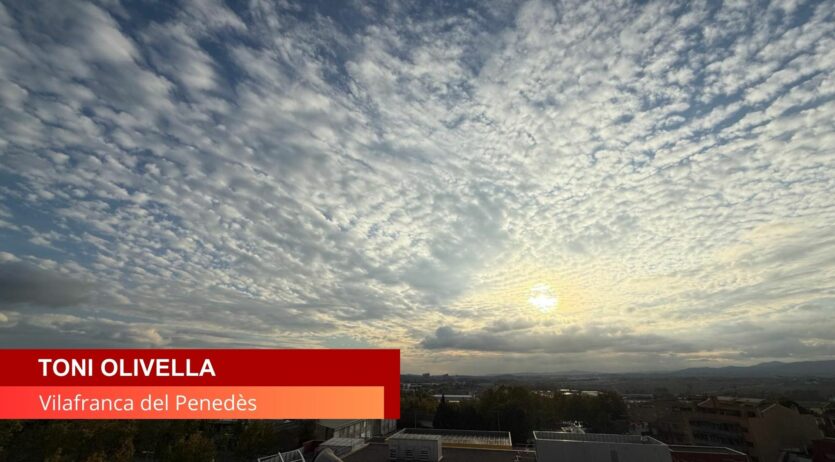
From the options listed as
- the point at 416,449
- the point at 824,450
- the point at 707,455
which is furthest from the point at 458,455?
the point at 824,450

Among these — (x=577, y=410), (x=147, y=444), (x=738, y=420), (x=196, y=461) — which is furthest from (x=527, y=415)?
(x=147, y=444)

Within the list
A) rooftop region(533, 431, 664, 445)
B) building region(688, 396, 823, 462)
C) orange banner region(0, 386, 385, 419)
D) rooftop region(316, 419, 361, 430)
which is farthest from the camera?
rooftop region(316, 419, 361, 430)

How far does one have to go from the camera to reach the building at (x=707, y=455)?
32.1m

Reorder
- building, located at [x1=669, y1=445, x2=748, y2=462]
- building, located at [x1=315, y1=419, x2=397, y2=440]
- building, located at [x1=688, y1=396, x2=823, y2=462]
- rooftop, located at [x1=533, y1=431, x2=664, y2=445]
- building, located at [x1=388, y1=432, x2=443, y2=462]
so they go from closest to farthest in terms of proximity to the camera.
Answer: building, located at [x1=669, y1=445, x2=748, y2=462]
rooftop, located at [x1=533, y1=431, x2=664, y2=445]
building, located at [x1=388, y1=432, x2=443, y2=462]
building, located at [x1=688, y1=396, x2=823, y2=462]
building, located at [x1=315, y1=419, x2=397, y2=440]

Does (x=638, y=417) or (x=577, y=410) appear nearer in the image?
(x=577, y=410)

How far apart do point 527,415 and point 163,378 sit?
5731 cm

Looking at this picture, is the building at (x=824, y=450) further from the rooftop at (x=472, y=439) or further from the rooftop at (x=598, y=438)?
the rooftop at (x=472, y=439)

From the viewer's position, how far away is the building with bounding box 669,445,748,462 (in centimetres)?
3206

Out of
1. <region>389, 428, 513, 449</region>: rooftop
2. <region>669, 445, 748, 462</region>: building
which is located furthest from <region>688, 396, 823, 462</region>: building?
<region>389, 428, 513, 449</region>: rooftop

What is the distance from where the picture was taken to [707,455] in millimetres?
33406

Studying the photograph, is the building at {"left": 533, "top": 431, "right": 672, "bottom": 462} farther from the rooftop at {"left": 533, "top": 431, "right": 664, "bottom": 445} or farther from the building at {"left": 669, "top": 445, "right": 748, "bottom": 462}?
the building at {"left": 669, "top": 445, "right": 748, "bottom": 462}

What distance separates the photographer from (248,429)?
4881 cm

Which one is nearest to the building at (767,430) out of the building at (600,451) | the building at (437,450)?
the building at (600,451)

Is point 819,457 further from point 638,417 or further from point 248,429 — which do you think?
point 248,429
